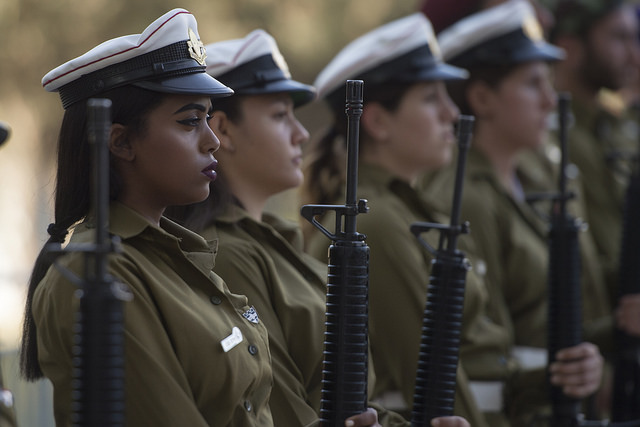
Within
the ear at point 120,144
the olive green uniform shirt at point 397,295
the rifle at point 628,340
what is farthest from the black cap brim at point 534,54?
the ear at point 120,144

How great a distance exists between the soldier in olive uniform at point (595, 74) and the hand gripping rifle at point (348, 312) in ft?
13.8

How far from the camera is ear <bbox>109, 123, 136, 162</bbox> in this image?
10.0ft

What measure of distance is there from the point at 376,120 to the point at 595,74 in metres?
2.97

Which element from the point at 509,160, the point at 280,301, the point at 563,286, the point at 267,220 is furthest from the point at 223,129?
the point at 509,160

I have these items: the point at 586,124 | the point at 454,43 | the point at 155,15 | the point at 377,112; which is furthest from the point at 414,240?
the point at 155,15

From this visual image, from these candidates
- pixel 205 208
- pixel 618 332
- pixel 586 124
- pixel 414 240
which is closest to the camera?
pixel 205 208

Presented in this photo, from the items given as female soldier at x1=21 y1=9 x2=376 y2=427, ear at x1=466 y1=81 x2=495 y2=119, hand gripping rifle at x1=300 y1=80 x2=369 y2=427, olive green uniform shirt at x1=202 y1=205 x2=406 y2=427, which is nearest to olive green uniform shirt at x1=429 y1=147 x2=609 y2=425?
ear at x1=466 y1=81 x2=495 y2=119

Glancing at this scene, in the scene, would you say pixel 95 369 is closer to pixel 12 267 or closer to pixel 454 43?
pixel 454 43

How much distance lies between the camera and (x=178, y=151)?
3070mm

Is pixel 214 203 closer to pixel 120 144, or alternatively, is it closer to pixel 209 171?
pixel 209 171

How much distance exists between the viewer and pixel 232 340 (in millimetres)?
3021

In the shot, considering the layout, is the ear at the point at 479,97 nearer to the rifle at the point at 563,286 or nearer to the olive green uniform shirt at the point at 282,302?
the rifle at the point at 563,286

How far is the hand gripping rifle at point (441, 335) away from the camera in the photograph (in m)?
3.65

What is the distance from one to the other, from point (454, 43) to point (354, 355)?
288cm
